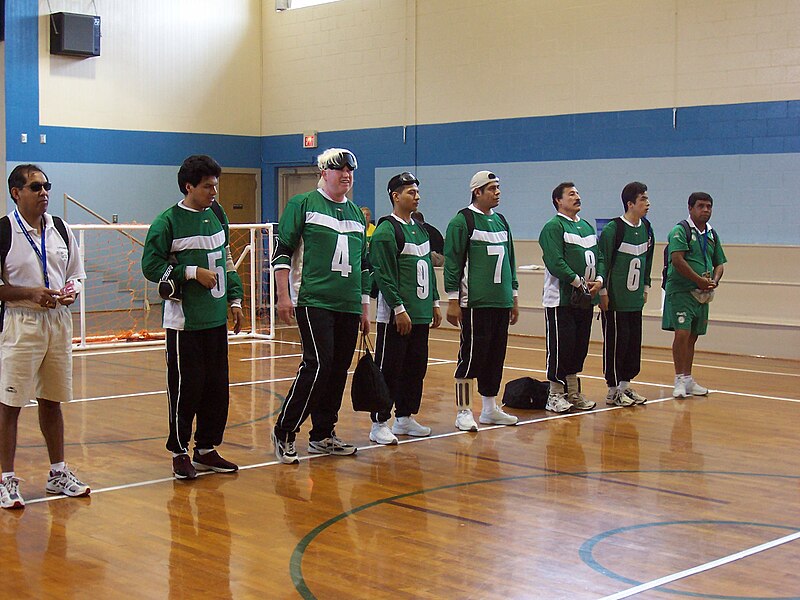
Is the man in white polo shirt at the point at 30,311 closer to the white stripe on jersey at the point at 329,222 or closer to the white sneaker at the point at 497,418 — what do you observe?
the white stripe on jersey at the point at 329,222

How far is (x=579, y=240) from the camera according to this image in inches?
330

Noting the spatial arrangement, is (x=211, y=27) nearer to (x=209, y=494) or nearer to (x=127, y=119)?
(x=127, y=119)

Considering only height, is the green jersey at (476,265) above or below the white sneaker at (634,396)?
above

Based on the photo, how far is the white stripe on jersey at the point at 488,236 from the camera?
7.52 meters

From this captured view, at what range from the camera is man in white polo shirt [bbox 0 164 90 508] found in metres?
5.36

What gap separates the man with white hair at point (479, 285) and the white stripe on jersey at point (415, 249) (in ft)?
1.14

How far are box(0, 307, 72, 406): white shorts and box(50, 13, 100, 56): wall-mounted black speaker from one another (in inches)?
481

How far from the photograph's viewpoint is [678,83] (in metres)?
13.6

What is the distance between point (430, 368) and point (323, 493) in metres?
5.23

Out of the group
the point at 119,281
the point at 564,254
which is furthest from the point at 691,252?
the point at 119,281

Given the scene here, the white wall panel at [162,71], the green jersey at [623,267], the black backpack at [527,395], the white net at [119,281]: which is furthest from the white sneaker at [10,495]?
the white wall panel at [162,71]

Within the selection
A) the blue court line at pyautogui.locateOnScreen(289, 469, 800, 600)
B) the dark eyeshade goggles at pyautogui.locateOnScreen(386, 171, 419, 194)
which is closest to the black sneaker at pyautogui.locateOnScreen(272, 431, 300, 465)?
the blue court line at pyautogui.locateOnScreen(289, 469, 800, 600)

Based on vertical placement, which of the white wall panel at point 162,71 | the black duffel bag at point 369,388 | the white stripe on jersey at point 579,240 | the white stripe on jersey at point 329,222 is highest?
the white wall panel at point 162,71

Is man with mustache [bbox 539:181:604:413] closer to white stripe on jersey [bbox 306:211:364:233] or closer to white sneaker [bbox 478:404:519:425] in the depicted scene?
white sneaker [bbox 478:404:519:425]
